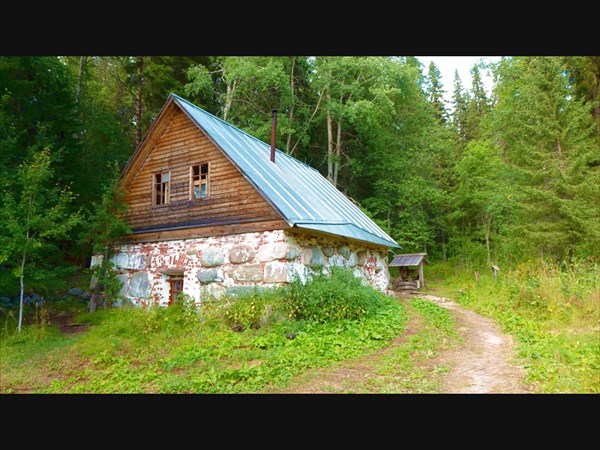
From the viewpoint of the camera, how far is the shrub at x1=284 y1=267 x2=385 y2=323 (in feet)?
27.5

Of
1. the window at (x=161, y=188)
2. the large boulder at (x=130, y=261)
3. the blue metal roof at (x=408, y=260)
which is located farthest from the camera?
the blue metal roof at (x=408, y=260)

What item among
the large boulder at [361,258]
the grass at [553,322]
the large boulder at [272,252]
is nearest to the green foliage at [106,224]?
the large boulder at [272,252]

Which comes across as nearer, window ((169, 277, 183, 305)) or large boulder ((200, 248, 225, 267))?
large boulder ((200, 248, 225, 267))

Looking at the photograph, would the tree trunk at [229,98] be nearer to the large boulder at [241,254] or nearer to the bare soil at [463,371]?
the large boulder at [241,254]

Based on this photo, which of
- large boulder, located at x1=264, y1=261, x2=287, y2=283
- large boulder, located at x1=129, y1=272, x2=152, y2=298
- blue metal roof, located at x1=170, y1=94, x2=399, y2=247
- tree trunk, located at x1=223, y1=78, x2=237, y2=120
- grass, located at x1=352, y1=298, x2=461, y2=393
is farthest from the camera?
tree trunk, located at x1=223, y1=78, x2=237, y2=120

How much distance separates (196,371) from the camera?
602cm

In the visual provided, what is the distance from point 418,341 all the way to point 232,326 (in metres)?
3.84

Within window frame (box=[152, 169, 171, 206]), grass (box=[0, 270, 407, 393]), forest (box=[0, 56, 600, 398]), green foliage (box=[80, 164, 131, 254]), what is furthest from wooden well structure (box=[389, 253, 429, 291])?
green foliage (box=[80, 164, 131, 254])

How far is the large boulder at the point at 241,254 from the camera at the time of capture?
372 inches

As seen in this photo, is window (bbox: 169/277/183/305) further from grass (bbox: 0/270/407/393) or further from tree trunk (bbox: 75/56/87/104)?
tree trunk (bbox: 75/56/87/104)

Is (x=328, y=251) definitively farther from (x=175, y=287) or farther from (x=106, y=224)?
(x=106, y=224)

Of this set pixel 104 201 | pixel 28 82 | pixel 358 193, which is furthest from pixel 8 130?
pixel 358 193

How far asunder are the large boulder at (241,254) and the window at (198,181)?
2.13 meters

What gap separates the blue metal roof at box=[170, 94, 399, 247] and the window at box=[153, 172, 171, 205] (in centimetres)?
211
